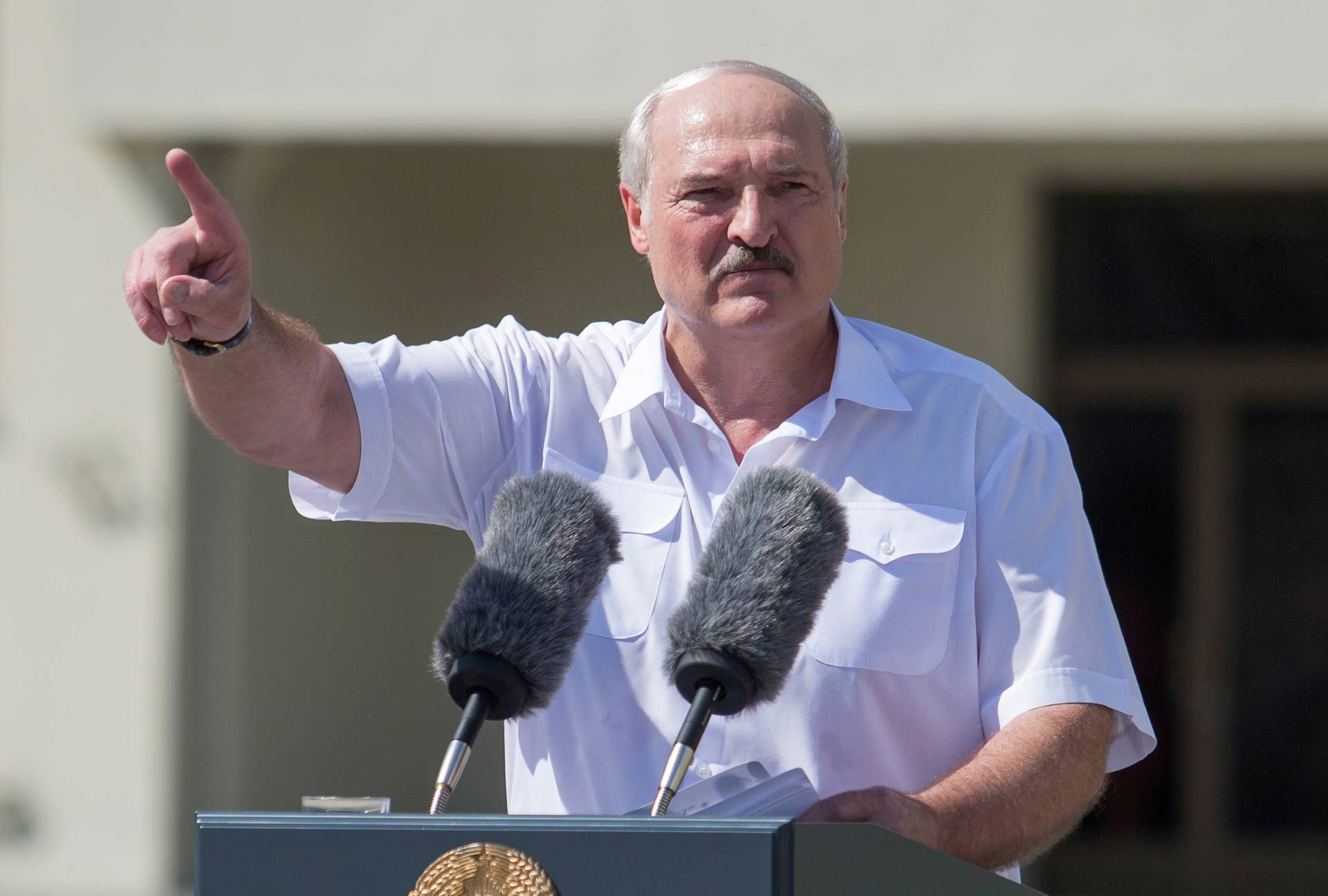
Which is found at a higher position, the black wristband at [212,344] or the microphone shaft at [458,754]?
the black wristband at [212,344]

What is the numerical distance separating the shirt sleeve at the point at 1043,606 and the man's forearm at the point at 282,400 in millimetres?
840

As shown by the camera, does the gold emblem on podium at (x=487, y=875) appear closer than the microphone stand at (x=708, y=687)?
Yes

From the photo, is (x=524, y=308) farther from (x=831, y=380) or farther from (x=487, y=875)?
(x=487, y=875)

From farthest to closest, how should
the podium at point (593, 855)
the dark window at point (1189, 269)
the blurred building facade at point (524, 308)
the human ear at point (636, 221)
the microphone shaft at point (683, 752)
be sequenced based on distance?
the dark window at point (1189, 269)
the blurred building facade at point (524, 308)
the human ear at point (636, 221)
the microphone shaft at point (683, 752)
the podium at point (593, 855)

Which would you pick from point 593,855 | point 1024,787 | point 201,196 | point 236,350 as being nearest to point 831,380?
point 1024,787

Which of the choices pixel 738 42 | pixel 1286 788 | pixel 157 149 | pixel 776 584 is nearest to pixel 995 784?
pixel 776 584

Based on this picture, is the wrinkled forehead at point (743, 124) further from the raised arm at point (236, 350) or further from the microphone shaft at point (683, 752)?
the microphone shaft at point (683, 752)

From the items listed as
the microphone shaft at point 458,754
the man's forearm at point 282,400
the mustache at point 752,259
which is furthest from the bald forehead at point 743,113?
the microphone shaft at point 458,754

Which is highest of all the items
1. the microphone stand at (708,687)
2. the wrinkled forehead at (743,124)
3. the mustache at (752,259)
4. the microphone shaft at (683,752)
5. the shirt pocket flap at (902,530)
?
the wrinkled forehead at (743,124)

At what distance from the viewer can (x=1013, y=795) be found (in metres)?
1.81

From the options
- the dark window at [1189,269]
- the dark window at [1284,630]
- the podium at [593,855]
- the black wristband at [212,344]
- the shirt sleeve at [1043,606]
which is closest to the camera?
the podium at [593,855]

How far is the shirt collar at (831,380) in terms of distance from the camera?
2201 mm

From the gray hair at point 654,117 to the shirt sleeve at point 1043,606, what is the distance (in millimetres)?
438

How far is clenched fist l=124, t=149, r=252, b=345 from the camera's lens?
1.75m
